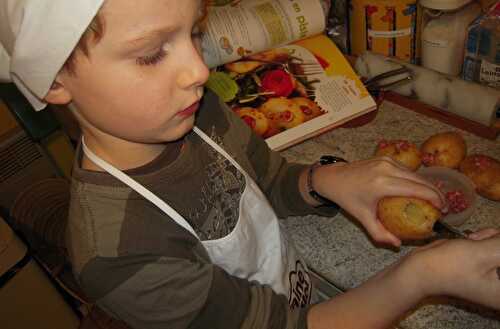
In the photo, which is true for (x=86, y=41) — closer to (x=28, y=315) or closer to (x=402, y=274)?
(x=402, y=274)

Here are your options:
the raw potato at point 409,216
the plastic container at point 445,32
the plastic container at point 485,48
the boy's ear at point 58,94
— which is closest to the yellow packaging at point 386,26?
the plastic container at point 445,32

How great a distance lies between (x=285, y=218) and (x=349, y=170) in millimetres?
174

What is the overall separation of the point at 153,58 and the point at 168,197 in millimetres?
200

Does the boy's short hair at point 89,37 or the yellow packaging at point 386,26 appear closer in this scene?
the boy's short hair at point 89,37

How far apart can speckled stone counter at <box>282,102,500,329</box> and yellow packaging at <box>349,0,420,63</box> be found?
161 millimetres

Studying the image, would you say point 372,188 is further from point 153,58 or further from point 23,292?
point 23,292

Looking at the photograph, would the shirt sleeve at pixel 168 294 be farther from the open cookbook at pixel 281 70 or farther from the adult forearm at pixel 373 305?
the open cookbook at pixel 281 70

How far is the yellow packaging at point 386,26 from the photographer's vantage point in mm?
908

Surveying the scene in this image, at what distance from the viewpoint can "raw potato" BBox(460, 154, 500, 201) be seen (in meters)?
0.67

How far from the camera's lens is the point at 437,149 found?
74cm

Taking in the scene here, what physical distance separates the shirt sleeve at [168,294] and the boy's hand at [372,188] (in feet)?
0.72

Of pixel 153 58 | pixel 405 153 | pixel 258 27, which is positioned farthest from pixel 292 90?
pixel 153 58

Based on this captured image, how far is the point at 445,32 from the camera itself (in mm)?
880

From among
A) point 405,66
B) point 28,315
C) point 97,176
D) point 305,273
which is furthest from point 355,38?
point 28,315
